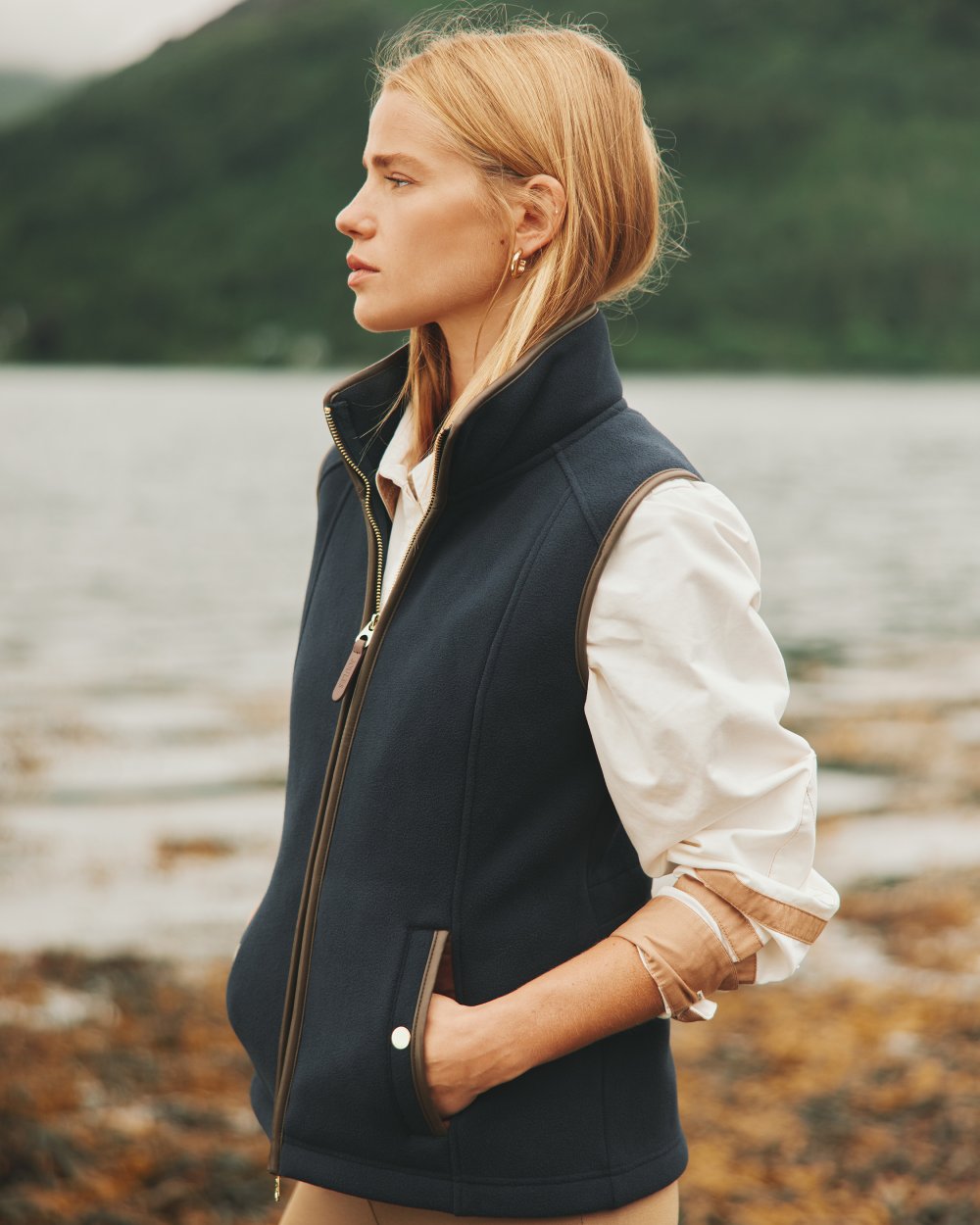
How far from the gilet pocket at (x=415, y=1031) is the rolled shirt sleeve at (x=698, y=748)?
0.68 feet

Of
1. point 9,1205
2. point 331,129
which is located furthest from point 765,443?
point 331,129

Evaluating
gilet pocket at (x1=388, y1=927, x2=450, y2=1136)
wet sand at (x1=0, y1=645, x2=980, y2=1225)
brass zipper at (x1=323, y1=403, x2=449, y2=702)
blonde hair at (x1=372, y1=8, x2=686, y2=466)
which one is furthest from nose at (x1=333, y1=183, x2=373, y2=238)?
wet sand at (x1=0, y1=645, x2=980, y2=1225)

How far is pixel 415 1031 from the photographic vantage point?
1.47m

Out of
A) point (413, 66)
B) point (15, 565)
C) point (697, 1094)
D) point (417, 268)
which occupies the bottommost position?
point (15, 565)

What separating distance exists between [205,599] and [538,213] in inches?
799

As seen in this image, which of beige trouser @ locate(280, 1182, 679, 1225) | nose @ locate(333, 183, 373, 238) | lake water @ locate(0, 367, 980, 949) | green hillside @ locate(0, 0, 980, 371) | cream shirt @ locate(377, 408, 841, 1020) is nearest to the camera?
cream shirt @ locate(377, 408, 841, 1020)

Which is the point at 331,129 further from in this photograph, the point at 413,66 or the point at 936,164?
the point at 413,66

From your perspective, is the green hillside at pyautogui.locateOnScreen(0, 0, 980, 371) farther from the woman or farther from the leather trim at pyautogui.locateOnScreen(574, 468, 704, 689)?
the leather trim at pyautogui.locateOnScreen(574, 468, 704, 689)

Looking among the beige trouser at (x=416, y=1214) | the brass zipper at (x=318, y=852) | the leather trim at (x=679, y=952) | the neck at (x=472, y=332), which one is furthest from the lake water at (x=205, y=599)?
the leather trim at (x=679, y=952)

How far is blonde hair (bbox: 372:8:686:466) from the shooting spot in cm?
160

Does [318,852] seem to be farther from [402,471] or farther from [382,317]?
[382,317]

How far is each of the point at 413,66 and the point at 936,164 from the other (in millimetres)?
139290

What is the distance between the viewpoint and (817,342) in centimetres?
10850

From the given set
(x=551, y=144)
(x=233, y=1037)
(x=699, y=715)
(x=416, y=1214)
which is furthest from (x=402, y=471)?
(x=233, y=1037)
